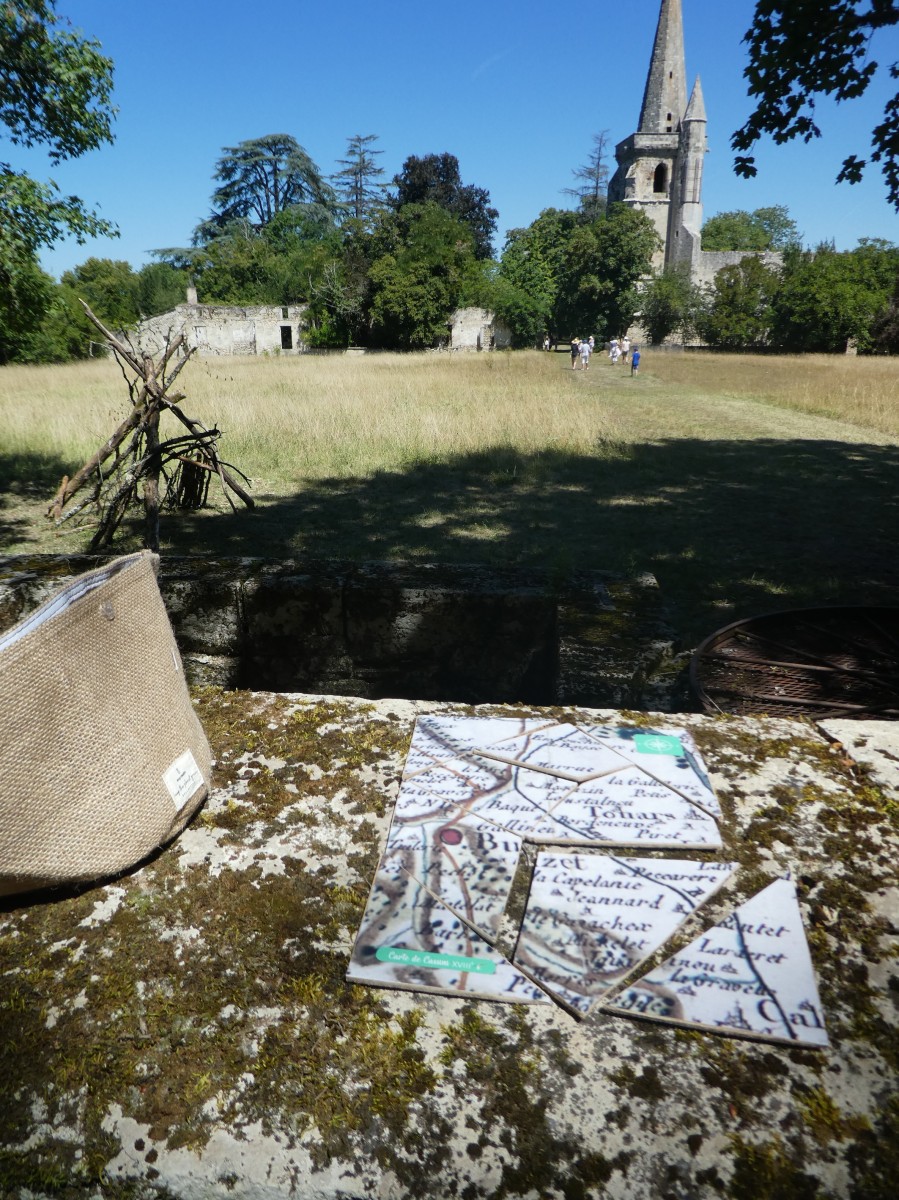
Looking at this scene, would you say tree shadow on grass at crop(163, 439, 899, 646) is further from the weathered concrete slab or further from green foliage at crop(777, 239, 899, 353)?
green foliage at crop(777, 239, 899, 353)

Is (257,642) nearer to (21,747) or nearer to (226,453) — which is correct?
(21,747)

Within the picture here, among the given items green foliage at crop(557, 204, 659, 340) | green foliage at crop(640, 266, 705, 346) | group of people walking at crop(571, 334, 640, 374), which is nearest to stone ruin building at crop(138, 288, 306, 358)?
group of people walking at crop(571, 334, 640, 374)

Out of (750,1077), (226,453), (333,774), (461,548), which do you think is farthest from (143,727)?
(226,453)

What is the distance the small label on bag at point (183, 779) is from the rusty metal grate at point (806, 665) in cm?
212

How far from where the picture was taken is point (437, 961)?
93 centimetres

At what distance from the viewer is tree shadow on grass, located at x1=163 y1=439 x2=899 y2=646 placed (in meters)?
6.29

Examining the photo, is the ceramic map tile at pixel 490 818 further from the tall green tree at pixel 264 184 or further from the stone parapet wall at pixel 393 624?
the tall green tree at pixel 264 184

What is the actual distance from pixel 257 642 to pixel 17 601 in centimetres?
104

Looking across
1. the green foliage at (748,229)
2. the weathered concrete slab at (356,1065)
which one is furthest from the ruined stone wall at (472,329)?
the green foliage at (748,229)

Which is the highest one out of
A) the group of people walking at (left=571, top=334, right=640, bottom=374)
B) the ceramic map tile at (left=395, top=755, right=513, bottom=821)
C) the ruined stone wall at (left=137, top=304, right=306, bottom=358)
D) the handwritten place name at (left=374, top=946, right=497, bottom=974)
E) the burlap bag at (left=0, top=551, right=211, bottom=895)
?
the ruined stone wall at (left=137, top=304, right=306, bottom=358)

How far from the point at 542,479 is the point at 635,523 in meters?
2.18

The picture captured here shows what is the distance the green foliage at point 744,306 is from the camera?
47156mm

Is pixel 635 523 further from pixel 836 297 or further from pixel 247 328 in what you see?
pixel 836 297

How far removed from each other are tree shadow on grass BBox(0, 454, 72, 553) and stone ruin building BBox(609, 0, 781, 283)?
5544cm
